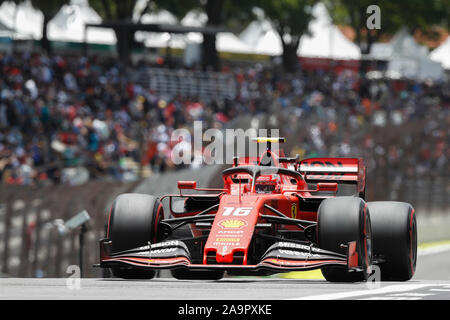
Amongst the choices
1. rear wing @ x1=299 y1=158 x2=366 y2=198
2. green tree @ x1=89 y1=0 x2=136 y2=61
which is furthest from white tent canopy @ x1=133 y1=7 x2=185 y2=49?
rear wing @ x1=299 y1=158 x2=366 y2=198

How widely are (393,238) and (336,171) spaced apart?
1533 millimetres

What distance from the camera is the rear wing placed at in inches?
450

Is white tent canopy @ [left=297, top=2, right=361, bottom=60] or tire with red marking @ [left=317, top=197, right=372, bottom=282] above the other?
white tent canopy @ [left=297, top=2, right=361, bottom=60]

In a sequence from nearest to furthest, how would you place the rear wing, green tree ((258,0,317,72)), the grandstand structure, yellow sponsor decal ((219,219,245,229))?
1. yellow sponsor decal ((219,219,245,229))
2. the rear wing
3. the grandstand structure
4. green tree ((258,0,317,72))

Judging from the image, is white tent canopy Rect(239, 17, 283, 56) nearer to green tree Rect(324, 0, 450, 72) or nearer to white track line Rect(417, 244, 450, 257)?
green tree Rect(324, 0, 450, 72)

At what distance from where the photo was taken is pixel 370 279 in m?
9.55

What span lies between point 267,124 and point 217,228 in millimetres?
13187

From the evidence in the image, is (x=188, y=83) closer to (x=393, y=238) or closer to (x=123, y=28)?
(x=123, y=28)

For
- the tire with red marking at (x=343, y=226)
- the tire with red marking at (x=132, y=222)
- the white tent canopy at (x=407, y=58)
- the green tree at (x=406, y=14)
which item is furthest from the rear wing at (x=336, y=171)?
the white tent canopy at (x=407, y=58)

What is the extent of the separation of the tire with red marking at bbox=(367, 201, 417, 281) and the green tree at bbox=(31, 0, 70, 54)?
26.9 metres

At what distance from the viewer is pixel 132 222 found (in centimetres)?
974

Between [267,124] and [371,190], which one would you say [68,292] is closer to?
[267,124]

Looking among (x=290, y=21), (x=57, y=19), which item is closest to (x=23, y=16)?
(x=57, y=19)
